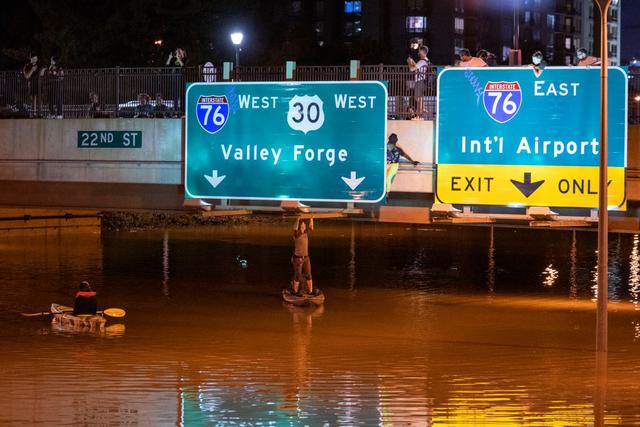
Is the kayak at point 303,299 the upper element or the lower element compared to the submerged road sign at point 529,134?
lower

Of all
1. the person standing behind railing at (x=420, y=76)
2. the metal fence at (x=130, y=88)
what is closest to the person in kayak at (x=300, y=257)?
the metal fence at (x=130, y=88)

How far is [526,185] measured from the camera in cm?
1811

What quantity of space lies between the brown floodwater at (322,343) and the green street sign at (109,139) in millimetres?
3686

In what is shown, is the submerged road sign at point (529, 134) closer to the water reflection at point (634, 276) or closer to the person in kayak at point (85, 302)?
the person in kayak at point (85, 302)

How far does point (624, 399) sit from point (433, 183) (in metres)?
4.51

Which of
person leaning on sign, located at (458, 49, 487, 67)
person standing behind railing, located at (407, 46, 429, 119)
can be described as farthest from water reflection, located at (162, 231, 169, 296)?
person leaning on sign, located at (458, 49, 487, 67)

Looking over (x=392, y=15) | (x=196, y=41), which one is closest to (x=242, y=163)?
(x=196, y=41)

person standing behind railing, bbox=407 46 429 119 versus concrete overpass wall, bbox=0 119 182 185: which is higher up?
person standing behind railing, bbox=407 46 429 119

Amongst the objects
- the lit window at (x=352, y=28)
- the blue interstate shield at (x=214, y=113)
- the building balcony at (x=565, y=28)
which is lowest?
the blue interstate shield at (x=214, y=113)

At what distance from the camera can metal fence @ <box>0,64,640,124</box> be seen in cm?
2272

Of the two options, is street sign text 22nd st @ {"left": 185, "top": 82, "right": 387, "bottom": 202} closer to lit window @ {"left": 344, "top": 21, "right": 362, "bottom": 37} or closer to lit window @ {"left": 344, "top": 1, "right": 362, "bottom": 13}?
lit window @ {"left": 344, "top": 21, "right": 362, "bottom": 37}

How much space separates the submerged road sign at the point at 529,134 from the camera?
17.8m

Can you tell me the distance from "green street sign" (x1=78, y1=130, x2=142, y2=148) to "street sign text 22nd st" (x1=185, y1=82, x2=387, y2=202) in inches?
118

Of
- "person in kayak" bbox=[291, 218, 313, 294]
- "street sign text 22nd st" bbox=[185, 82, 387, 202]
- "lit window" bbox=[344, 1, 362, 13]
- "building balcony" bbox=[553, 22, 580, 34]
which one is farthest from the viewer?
"building balcony" bbox=[553, 22, 580, 34]
